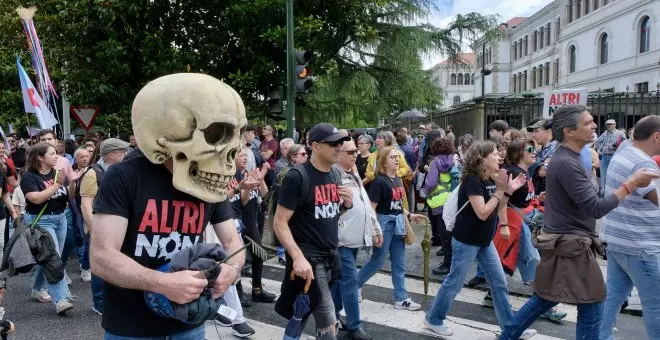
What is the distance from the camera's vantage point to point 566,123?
386 centimetres

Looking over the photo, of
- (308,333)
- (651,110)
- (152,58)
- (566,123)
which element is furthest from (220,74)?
(651,110)

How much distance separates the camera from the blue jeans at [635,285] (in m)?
3.87

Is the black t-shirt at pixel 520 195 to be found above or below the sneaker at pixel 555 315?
above

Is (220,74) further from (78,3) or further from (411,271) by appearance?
(411,271)

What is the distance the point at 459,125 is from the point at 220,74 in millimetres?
8014

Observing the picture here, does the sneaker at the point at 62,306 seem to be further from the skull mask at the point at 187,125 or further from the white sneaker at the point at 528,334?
the white sneaker at the point at 528,334

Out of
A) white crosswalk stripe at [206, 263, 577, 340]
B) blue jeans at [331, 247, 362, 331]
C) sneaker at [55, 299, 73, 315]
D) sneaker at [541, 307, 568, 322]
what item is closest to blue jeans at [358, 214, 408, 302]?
white crosswalk stripe at [206, 263, 577, 340]

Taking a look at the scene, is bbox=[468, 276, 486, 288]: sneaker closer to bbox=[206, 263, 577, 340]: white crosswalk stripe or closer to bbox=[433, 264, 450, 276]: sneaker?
bbox=[206, 263, 577, 340]: white crosswalk stripe

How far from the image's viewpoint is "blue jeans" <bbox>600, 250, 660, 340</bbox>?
3.87 m

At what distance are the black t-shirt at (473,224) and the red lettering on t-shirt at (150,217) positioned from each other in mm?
3143

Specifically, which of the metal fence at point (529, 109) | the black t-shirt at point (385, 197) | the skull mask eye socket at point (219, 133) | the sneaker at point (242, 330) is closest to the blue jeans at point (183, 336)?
the skull mask eye socket at point (219, 133)

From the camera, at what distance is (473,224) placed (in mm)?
4754

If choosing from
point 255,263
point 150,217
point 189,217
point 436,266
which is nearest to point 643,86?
point 436,266

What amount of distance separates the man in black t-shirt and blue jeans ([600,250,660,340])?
213cm
